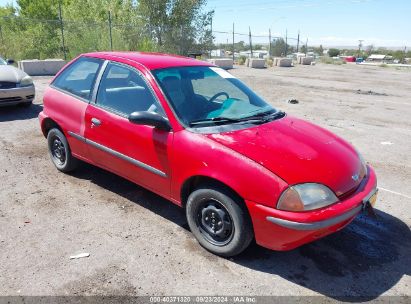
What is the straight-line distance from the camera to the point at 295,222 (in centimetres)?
262

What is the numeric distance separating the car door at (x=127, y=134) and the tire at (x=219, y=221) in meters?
0.41

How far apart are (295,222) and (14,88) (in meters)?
7.29

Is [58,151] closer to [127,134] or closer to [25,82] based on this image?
[127,134]

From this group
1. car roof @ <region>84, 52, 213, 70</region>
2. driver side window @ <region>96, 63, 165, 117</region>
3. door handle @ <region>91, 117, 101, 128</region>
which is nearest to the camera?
driver side window @ <region>96, 63, 165, 117</region>

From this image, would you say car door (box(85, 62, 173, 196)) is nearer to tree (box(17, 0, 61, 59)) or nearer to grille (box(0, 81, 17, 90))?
grille (box(0, 81, 17, 90))

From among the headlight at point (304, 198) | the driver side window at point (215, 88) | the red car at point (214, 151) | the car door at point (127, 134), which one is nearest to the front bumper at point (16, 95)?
the red car at point (214, 151)

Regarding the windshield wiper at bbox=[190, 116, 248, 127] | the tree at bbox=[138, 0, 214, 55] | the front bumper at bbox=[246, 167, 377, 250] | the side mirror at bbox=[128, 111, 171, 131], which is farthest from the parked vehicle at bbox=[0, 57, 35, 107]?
the tree at bbox=[138, 0, 214, 55]

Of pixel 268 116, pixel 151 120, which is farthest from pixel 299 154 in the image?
pixel 151 120

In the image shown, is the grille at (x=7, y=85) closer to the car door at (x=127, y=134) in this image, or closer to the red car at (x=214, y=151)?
the red car at (x=214, y=151)

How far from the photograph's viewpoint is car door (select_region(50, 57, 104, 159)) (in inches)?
164

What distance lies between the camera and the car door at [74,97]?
164 inches

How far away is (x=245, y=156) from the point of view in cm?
284

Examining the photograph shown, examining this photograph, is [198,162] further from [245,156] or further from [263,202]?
[263,202]

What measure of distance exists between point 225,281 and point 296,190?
0.92 meters
